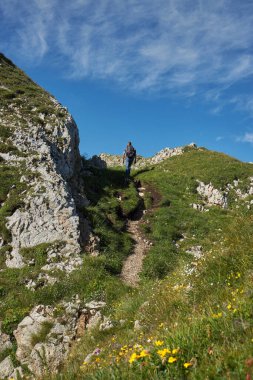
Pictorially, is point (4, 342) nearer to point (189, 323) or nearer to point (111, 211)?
point (189, 323)

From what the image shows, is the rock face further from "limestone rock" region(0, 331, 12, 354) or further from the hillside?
"limestone rock" region(0, 331, 12, 354)

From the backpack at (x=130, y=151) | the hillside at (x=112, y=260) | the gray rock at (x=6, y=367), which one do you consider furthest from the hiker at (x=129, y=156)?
the gray rock at (x=6, y=367)

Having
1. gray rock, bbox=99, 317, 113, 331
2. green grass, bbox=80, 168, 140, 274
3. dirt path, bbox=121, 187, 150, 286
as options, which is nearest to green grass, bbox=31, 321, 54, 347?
gray rock, bbox=99, 317, 113, 331

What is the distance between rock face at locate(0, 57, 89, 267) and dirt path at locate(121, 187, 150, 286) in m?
3.19

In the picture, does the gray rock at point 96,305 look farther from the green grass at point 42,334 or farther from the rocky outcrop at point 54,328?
the green grass at point 42,334

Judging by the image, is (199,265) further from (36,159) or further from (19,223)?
(36,159)

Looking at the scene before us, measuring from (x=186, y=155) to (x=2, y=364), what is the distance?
1695 inches

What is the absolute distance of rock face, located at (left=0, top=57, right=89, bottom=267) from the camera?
23.0 meters

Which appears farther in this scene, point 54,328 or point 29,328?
point 29,328

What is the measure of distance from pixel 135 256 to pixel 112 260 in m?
2.48

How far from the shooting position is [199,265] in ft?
37.7

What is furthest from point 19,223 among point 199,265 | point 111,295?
point 199,265

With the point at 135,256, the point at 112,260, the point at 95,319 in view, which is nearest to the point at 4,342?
the point at 95,319

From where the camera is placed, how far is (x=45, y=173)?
2752 centimetres
